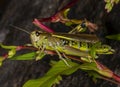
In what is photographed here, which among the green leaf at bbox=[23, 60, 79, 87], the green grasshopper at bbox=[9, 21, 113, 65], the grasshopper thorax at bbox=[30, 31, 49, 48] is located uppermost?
the grasshopper thorax at bbox=[30, 31, 49, 48]

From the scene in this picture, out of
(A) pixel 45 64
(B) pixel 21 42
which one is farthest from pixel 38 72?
(B) pixel 21 42

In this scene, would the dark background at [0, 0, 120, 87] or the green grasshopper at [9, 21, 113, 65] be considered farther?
the dark background at [0, 0, 120, 87]

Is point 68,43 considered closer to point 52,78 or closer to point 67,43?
point 67,43

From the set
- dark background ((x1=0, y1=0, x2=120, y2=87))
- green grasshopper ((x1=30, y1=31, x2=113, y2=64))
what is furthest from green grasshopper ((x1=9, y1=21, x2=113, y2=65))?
dark background ((x1=0, y1=0, x2=120, y2=87))

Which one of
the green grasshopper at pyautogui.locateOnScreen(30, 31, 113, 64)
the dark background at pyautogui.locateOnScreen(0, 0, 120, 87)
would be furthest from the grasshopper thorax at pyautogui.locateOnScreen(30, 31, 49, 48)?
the dark background at pyautogui.locateOnScreen(0, 0, 120, 87)

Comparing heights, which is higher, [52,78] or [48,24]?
[48,24]

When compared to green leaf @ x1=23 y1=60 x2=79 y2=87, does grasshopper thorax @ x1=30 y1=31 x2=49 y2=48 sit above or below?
above

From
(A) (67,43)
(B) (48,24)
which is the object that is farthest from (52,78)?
(B) (48,24)

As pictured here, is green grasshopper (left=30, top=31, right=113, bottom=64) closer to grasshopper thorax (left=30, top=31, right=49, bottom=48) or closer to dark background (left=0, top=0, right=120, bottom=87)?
grasshopper thorax (left=30, top=31, right=49, bottom=48)

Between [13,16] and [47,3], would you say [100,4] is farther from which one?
[13,16]
